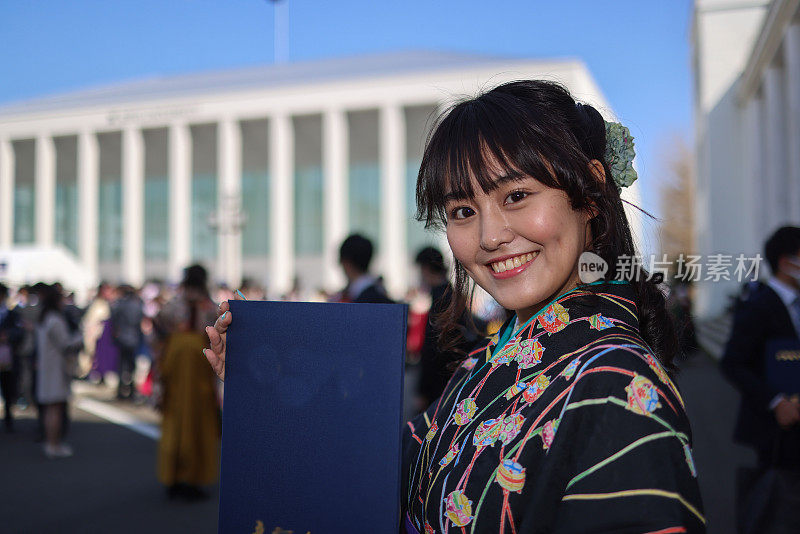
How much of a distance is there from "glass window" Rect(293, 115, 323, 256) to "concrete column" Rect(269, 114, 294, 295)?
224cm

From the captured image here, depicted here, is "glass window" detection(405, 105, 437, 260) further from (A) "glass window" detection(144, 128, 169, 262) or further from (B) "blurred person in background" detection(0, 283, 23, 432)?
(B) "blurred person in background" detection(0, 283, 23, 432)

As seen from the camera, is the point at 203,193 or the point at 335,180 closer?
the point at 335,180

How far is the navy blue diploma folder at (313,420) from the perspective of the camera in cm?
133

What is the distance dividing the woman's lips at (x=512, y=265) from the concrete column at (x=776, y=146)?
52.8ft

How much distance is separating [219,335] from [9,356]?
8.32 meters

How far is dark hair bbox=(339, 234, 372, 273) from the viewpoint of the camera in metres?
5.25

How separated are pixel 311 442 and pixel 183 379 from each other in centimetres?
503

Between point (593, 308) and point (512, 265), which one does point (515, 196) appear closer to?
point (512, 265)

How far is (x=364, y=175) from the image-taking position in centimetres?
4028

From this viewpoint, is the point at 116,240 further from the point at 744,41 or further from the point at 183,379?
the point at 183,379

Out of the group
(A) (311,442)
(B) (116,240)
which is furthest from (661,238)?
(B) (116,240)

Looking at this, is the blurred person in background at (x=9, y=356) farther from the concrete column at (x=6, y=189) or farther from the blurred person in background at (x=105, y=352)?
the concrete column at (x=6, y=189)

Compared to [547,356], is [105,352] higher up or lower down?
lower down

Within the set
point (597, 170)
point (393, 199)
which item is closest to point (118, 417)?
point (597, 170)
